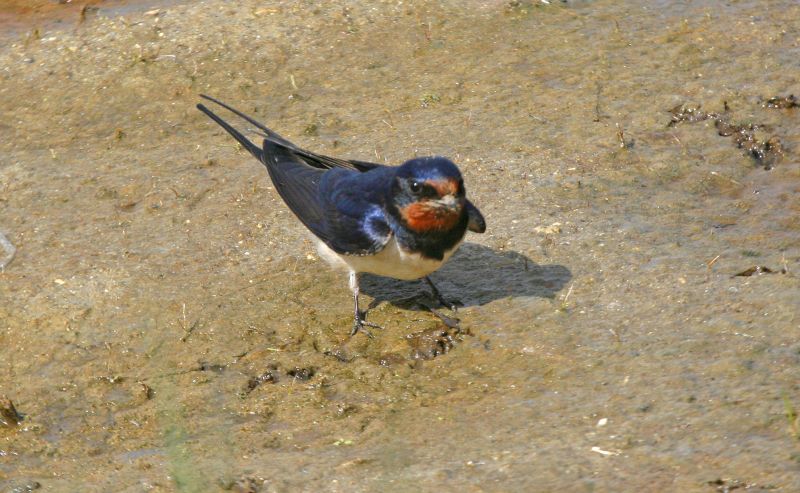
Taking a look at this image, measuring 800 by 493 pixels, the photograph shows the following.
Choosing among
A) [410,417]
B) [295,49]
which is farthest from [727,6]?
[410,417]

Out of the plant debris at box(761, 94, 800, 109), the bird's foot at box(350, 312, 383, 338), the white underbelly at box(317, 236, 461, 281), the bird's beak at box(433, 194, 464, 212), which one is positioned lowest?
the bird's foot at box(350, 312, 383, 338)

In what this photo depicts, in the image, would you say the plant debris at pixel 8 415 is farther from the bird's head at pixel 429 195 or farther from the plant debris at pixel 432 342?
the bird's head at pixel 429 195

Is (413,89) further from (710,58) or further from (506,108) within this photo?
(710,58)

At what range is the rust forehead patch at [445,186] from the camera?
435 centimetres

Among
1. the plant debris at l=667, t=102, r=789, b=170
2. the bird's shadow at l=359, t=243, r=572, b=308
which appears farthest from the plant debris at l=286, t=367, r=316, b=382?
the plant debris at l=667, t=102, r=789, b=170

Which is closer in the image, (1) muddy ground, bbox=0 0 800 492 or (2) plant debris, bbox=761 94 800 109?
(1) muddy ground, bbox=0 0 800 492

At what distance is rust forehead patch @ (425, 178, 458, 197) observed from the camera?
4352 mm

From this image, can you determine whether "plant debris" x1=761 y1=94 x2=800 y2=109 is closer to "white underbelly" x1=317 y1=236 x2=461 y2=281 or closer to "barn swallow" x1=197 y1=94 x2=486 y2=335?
"barn swallow" x1=197 y1=94 x2=486 y2=335

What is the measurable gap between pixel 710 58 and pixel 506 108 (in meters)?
1.35

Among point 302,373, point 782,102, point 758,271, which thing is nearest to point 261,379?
point 302,373

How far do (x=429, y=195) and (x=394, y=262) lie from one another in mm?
379

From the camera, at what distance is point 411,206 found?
4465mm

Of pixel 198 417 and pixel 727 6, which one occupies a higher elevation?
pixel 727 6

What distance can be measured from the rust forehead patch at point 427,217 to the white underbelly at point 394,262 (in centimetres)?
12
